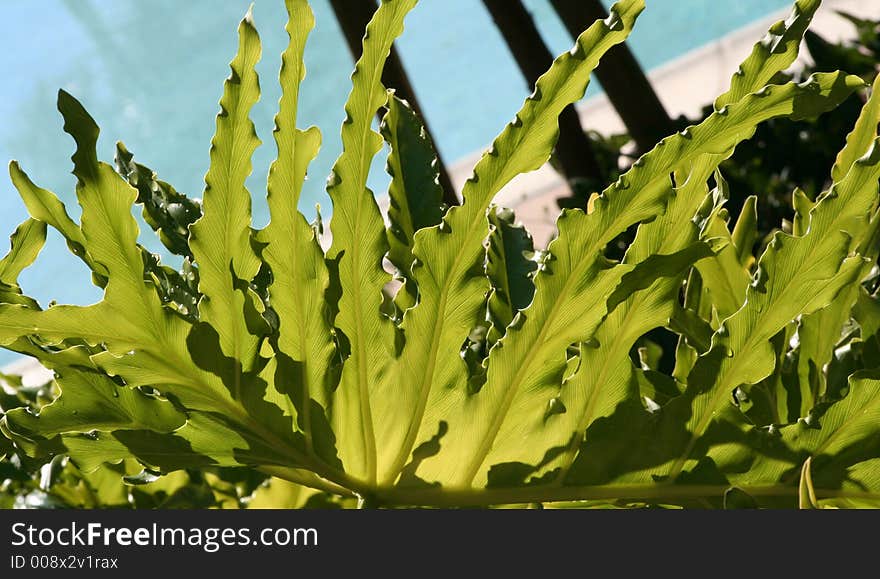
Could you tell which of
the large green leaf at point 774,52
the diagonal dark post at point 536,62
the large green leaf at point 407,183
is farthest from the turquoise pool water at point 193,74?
the large green leaf at point 774,52

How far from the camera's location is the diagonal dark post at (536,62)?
7.72 ft

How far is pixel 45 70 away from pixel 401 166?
13661 mm

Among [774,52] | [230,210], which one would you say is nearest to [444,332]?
[230,210]

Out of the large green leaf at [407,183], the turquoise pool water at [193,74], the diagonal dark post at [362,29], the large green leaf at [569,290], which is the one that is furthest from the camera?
the turquoise pool water at [193,74]

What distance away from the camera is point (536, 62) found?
2.36m

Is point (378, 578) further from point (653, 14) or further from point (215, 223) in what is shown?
point (653, 14)

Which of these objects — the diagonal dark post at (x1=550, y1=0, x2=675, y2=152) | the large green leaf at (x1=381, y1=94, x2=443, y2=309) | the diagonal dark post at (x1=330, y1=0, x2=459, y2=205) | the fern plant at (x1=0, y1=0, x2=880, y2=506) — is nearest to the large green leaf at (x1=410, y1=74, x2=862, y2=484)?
the fern plant at (x1=0, y1=0, x2=880, y2=506)

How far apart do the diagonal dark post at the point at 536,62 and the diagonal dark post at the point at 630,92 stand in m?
0.10

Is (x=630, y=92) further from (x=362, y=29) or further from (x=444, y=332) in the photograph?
(x=444, y=332)

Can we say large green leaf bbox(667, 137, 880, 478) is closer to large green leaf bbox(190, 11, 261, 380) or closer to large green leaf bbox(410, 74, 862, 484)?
large green leaf bbox(410, 74, 862, 484)

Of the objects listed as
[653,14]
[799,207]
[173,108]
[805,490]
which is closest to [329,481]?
[805,490]

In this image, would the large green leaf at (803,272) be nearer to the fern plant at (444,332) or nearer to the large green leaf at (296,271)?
the fern plant at (444,332)

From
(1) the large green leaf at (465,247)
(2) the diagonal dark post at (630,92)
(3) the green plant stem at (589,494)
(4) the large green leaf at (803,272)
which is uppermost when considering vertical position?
(2) the diagonal dark post at (630,92)

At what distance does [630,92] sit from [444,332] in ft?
5.47
